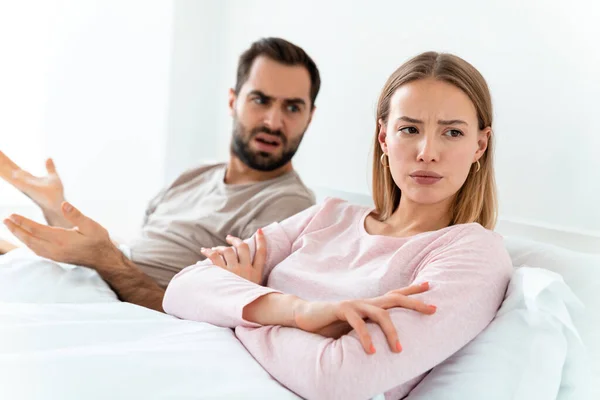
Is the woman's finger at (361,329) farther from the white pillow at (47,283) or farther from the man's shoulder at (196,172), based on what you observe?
the man's shoulder at (196,172)

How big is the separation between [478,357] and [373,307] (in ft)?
0.60

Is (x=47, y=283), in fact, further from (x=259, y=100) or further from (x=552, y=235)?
(x=552, y=235)

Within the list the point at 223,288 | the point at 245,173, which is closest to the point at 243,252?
the point at 223,288

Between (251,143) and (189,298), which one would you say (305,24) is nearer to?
(251,143)

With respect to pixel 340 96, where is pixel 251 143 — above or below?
below

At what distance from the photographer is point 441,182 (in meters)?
1.24

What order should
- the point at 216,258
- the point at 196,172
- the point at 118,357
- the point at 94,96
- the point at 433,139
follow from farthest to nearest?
the point at 94,96, the point at 196,172, the point at 216,258, the point at 433,139, the point at 118,357

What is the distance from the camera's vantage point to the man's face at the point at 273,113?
6.20ft

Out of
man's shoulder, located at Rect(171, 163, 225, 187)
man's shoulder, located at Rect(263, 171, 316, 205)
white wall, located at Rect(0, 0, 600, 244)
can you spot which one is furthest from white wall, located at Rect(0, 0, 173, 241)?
man's shoulder, located at Rect(263, 171, 316, 205)

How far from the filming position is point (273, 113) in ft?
6.20

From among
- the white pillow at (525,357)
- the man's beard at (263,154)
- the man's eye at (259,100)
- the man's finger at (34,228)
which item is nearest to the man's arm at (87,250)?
the man's finger at (34,228)

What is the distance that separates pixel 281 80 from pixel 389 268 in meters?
0.86

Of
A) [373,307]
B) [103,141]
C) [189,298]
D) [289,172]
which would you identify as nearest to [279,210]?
[289,172]

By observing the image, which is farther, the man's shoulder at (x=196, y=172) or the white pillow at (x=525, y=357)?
the man's shoulder at (x=196, y=172)
